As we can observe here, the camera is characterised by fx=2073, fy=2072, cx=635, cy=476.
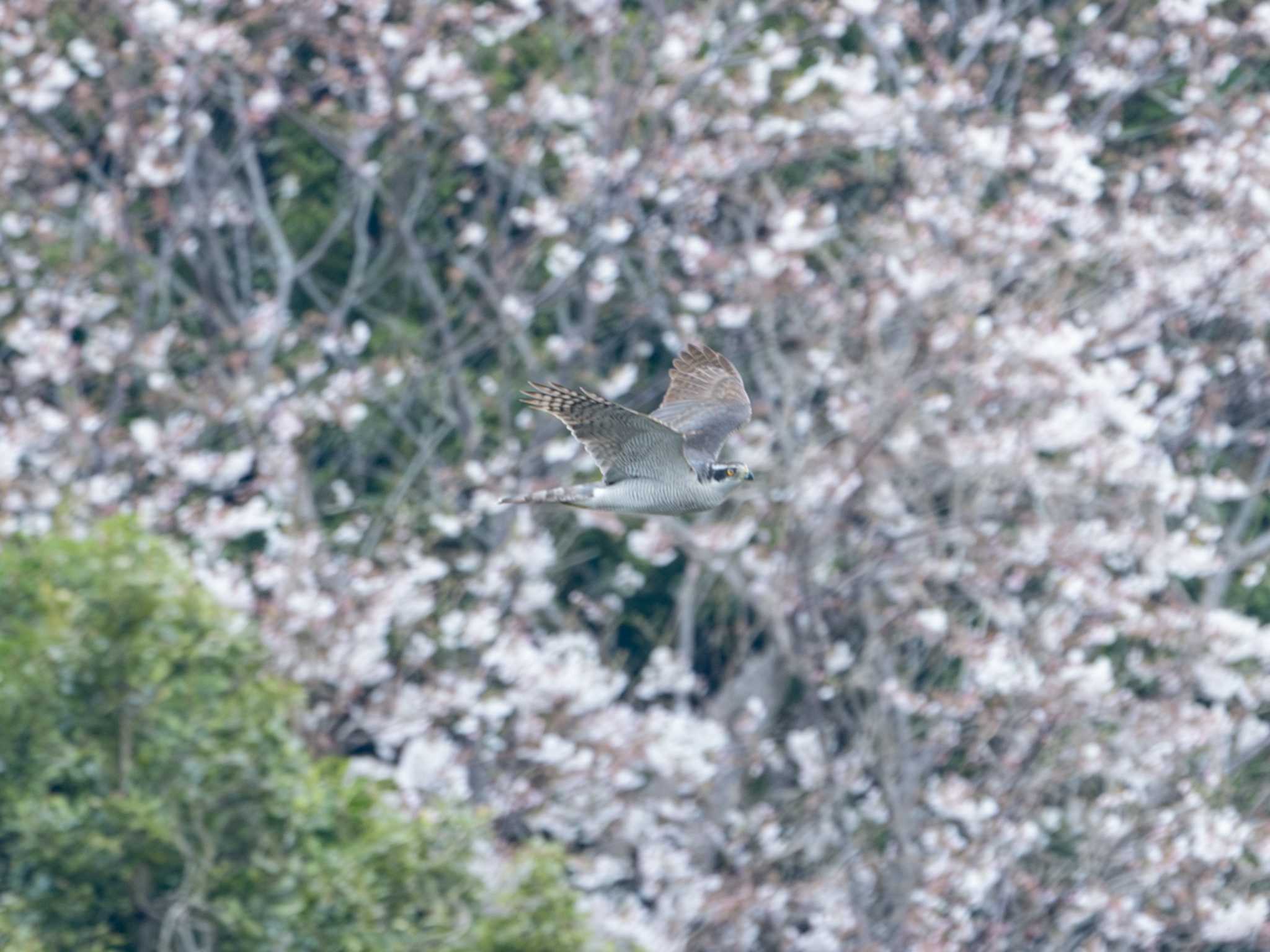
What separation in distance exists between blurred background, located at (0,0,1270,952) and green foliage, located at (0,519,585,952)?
2305mm

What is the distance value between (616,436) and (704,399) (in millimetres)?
1200

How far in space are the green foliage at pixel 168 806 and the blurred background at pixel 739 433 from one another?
231 cm

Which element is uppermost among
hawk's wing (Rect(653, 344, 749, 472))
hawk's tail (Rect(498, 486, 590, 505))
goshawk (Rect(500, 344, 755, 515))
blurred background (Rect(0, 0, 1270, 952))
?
goshawk (Rect(500, 344, 755, 515))

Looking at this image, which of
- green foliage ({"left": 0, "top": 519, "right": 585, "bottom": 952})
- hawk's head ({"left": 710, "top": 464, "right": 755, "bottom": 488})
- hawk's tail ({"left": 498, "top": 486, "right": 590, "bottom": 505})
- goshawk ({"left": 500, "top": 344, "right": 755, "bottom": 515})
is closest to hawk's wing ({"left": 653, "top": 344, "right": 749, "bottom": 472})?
goshawk ({"left": 500, "top": 344, "right": 755, "bottom": 515})

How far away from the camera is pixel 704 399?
259 inches

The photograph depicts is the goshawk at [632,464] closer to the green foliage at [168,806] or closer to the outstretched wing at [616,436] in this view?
the outstretched wing at [616,436]

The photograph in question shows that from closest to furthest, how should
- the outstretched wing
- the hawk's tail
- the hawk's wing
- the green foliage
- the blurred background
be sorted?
the outstretched wing < the hawk's tail < the hawk's wing < the green foliage < the blurred background

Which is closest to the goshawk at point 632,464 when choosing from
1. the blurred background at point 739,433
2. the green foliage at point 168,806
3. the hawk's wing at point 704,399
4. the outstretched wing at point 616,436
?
the outstretched wing at point 616,436

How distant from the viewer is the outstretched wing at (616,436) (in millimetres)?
5293

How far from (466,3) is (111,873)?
720 centimetres

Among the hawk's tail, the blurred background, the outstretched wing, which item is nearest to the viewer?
the outstretched wing

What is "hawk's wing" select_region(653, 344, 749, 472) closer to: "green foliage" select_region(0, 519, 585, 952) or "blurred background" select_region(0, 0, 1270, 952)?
"green foliage" select_region(0, 519, 585, 952)

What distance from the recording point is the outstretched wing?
17.4 ft

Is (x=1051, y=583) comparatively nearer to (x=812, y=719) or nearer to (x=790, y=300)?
(x=812, y=719)
